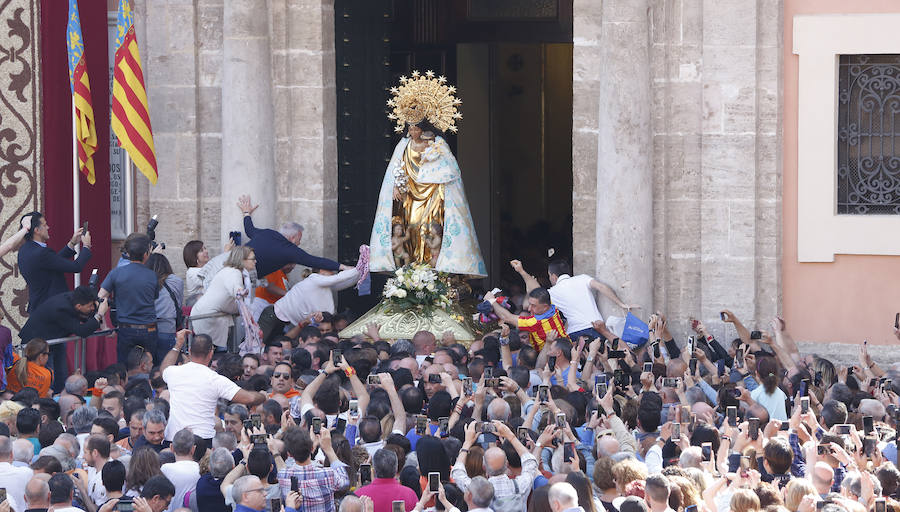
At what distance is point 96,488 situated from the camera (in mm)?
8930

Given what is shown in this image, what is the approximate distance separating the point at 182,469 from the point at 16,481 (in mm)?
877

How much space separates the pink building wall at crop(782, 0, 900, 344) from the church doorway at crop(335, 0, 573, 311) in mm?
3128

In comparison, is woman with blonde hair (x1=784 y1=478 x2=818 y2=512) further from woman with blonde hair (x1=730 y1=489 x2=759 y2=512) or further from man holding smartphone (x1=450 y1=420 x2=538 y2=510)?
man holding smartphone (x1=450 y1=420 x2=538 y2=510)

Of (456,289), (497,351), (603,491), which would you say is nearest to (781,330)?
(497,351)

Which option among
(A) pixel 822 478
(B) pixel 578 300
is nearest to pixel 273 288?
(B) pixel 578 300

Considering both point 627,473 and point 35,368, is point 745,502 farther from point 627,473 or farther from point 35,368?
point 35,368

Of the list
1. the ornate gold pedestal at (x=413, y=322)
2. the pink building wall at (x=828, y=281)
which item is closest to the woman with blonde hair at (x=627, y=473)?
the ornate gold pedestal at (x=413, y=322)

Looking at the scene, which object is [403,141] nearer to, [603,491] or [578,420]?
[578,420]

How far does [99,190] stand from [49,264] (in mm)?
2649

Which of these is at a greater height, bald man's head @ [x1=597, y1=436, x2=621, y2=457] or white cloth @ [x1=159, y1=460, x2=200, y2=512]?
bald man's head @ [x1=597, y1=436, x2=621, y2=457]

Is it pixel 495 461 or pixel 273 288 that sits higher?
pixel 273 288

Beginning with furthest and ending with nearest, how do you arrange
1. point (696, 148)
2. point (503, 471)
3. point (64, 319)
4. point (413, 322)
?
point (413, 322)
point (696, 148)
point (64, 319)
point (503, 471)

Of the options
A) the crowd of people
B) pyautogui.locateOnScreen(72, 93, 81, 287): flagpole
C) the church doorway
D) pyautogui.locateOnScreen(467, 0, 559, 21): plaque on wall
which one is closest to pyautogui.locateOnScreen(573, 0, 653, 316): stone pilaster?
the crowd of people

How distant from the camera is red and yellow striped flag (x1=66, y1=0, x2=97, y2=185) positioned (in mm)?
15570
